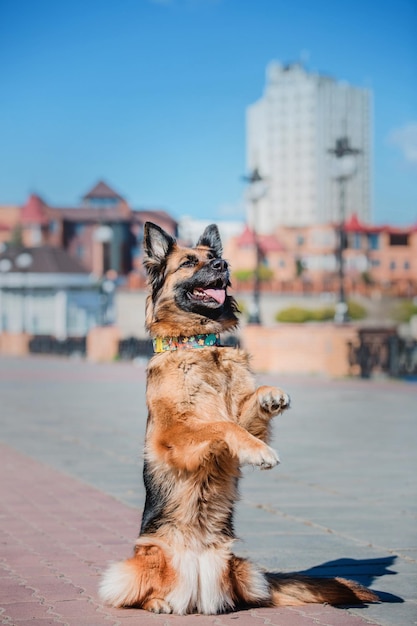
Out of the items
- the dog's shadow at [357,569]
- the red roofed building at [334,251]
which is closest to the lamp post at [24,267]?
the dog's shadow at [357,569]

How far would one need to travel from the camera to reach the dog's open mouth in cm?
514

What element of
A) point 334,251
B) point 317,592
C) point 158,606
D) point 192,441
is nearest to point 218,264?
point 192,441

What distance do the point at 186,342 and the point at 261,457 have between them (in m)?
0.84

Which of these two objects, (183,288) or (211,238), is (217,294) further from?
(211,238)

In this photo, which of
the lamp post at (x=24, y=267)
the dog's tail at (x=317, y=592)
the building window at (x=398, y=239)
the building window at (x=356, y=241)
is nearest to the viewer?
the dog's tail at (x=317, y=592)

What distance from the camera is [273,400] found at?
190 inches

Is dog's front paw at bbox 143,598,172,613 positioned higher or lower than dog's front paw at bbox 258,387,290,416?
lower

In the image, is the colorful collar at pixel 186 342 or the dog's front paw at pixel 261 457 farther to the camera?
the colorful collar at pixel 186 342

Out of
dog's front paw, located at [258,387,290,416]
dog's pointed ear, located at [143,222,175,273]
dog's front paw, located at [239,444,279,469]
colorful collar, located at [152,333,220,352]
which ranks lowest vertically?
dog's front paw, located at [239,444,279,469]

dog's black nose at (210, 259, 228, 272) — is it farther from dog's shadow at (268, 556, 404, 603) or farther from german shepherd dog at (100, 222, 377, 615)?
dog's shadow at (268, 556, 404, 603)

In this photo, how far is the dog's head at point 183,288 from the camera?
514 cm

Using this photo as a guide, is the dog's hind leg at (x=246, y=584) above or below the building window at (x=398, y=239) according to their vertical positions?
below

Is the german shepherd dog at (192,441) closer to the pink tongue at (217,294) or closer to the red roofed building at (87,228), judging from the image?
the pink tongue at (217,294)

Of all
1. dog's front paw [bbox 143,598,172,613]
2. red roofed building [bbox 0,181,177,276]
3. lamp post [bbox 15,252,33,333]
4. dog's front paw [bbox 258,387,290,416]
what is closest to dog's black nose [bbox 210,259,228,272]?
dog's front paw [bbox 258,387,290,416]
